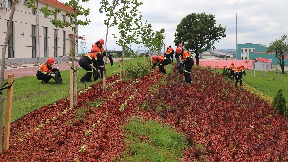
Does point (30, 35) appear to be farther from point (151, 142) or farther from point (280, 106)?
point (151, 142)

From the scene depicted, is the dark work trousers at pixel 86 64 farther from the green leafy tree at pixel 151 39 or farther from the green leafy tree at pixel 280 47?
the green leafy tree at pixel 280 47

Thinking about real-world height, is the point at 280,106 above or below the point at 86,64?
below

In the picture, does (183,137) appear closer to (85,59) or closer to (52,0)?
(85,59)

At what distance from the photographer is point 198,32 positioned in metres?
51.9

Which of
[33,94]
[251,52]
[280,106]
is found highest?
[251,52]

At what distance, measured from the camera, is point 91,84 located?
1730cm

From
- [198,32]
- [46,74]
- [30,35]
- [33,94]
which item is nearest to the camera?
[33,94]

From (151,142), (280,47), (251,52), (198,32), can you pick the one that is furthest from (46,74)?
(251,52)

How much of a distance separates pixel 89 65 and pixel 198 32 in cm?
3613

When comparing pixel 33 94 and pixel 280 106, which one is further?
pixel 280 106

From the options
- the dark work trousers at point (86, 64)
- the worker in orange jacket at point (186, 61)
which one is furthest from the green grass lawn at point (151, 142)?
the worker in orange jacket at point (186, 61)

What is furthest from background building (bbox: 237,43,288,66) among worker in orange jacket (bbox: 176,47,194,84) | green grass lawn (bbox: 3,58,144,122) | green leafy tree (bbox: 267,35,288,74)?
green grass lawn (bbox: 3,58,144,122)

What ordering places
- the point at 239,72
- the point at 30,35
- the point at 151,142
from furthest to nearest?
the point at 30,35, the point at 239,72, the point at 151,142

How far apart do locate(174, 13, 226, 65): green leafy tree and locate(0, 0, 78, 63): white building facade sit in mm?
16993
